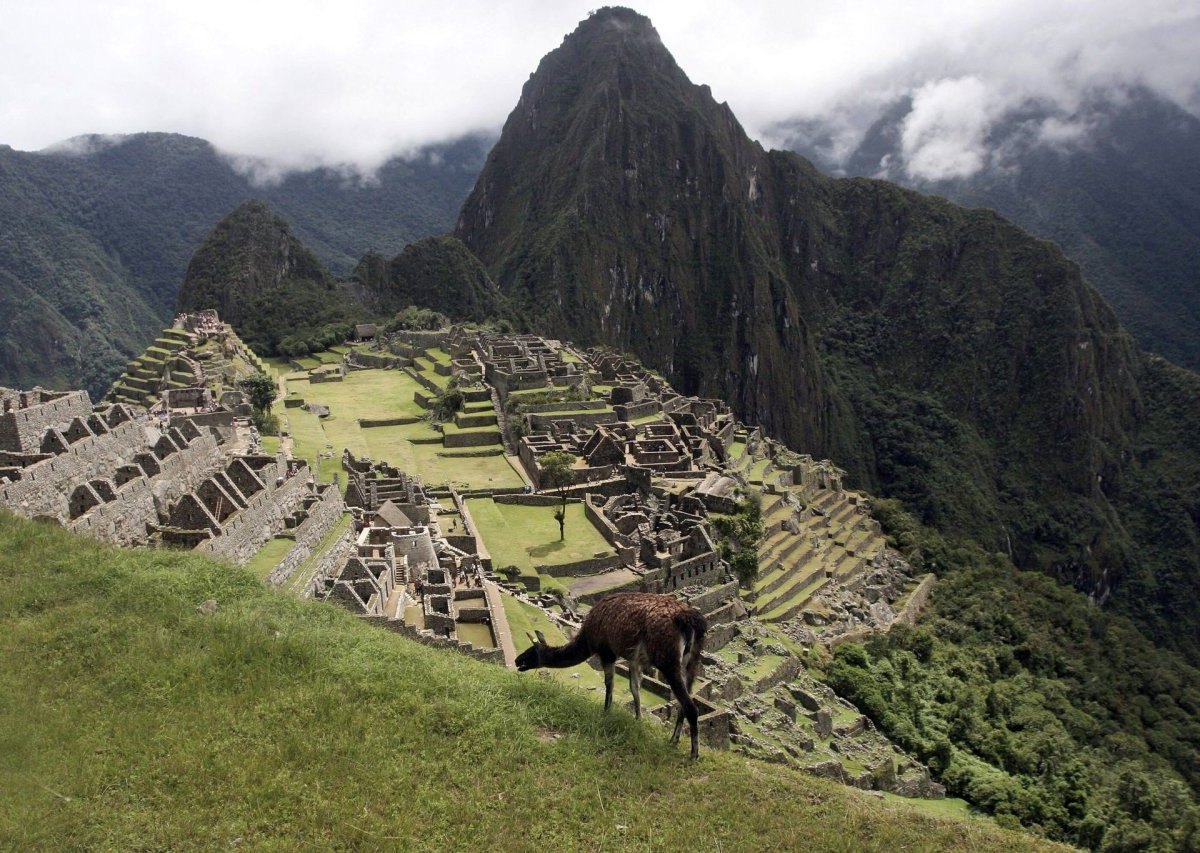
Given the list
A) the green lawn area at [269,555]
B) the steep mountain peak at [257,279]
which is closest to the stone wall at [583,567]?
the green lawn area at [269,555]

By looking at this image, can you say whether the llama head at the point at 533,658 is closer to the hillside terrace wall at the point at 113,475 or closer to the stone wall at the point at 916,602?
the hillside terrace wall at the point at 113,475

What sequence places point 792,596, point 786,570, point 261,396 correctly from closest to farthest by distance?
point 792,596 < point 786,570 < point 261,396

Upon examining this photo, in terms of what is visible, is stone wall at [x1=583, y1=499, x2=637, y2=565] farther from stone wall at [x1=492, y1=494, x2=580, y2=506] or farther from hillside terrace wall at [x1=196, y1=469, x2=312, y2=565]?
hillside terrace wall at [x1=196, y1=469, x2=312, y2=565]

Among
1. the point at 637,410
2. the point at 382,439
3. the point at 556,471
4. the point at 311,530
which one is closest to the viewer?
the point at 311,530

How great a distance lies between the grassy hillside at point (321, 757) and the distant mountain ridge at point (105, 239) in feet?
237

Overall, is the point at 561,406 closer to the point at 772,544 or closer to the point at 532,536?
the point at 772,544

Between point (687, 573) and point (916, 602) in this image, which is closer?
point (687, 573)

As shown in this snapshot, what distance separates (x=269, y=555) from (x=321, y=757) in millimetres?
10665

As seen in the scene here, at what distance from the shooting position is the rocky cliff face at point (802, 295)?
139m

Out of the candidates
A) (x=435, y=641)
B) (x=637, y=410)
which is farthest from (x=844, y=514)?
(x=435, y=641)

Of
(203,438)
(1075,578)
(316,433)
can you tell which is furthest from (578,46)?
(203,438)

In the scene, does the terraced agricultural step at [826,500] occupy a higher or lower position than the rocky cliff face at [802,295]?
lower

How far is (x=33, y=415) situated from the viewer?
2134 centimetres

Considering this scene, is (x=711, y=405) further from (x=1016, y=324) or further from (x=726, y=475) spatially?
(x=1016, y=324)
